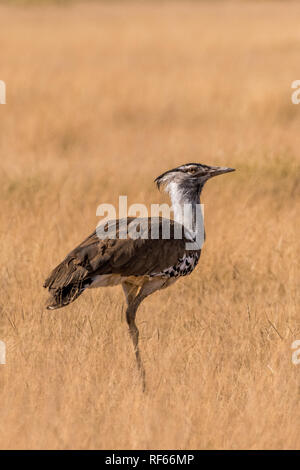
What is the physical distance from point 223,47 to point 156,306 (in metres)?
11.2

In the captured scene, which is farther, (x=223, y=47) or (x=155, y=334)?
(x=223, y=47)

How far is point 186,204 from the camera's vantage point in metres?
4.60

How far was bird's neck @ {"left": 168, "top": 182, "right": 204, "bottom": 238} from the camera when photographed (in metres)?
4.55

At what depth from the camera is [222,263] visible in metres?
5.62

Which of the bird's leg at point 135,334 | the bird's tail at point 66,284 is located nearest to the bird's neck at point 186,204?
the bird's leg at point 135,334

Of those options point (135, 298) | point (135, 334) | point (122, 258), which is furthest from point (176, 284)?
point (122, 258)

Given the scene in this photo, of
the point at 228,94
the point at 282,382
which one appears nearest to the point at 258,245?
the point at 282,382

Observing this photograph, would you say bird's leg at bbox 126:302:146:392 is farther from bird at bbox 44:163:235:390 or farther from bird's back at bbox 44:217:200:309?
bird's back at bbox 44:217:200:309

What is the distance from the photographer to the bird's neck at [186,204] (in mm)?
4547

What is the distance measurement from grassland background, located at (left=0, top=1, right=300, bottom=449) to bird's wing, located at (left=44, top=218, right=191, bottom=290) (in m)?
0.36

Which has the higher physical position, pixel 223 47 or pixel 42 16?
pixel 42 16

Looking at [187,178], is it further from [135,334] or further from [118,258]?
[135,334]

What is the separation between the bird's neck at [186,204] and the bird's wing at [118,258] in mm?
198
